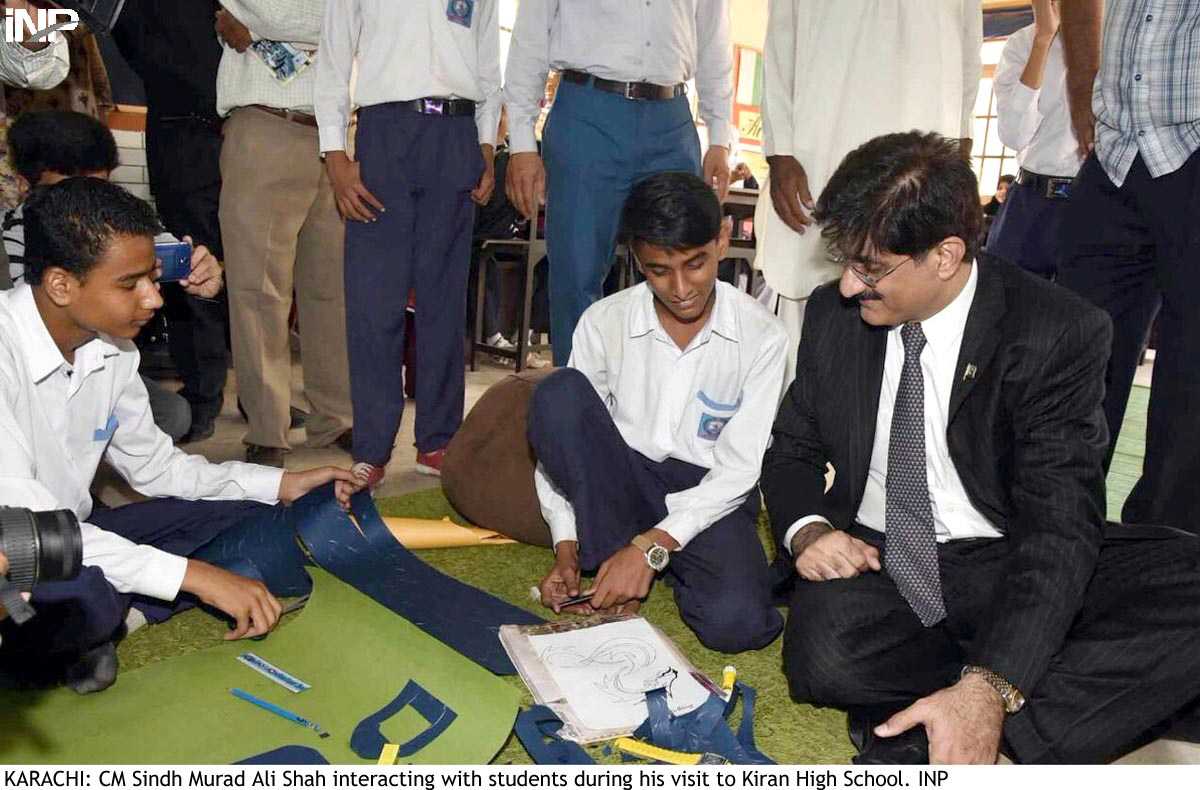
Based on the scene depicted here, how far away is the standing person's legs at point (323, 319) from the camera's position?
3.07m

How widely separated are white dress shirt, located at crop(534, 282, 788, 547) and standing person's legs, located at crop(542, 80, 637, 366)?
0.53 m

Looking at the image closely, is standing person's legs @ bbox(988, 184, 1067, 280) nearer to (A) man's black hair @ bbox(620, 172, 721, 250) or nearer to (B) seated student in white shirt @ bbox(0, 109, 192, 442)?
(A) man's black hair @ bbox(620, 172, 721, 250)

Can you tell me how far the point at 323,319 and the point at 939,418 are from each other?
2132 millimetres

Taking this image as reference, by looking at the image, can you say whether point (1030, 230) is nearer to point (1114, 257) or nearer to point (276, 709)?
point (1114, 257)

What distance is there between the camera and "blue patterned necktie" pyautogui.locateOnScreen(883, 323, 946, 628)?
5.29 ft

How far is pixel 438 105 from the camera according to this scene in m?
2.70

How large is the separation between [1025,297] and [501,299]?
12.1ft

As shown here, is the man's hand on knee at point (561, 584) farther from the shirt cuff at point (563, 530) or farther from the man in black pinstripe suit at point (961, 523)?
the man in black pinstripe suit at point (961, 523)

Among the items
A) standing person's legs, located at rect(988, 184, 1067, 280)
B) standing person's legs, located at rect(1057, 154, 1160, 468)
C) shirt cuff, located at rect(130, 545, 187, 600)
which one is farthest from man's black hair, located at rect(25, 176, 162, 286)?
standing person's legs, located at rect(988, 184, 1067, 280)

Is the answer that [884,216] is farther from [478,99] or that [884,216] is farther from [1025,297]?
[478,99]

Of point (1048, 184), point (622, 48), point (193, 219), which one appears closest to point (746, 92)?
point (193, 219)

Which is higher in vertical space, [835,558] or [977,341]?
[977,341]

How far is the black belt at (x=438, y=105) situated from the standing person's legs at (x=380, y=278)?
24 mm

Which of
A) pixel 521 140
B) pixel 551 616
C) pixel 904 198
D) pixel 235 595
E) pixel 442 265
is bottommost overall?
pixel 551 616
